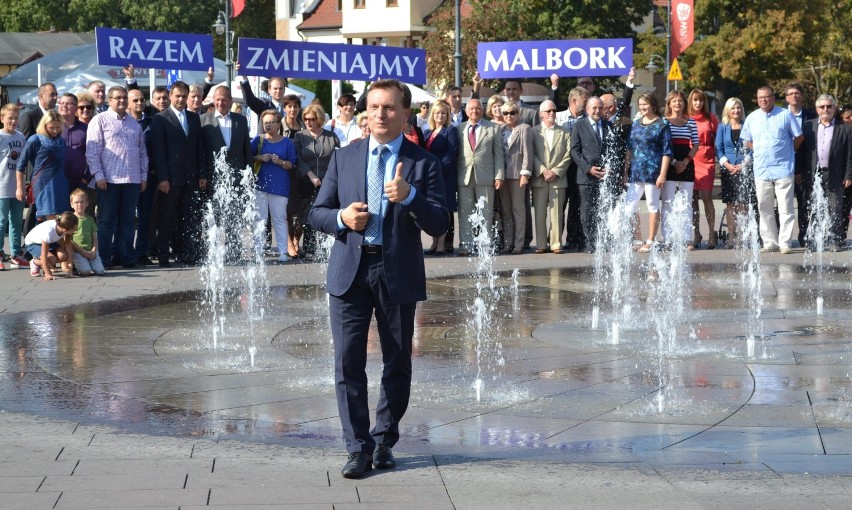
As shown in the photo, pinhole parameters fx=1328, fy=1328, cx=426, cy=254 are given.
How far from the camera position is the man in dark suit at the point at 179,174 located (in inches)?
628

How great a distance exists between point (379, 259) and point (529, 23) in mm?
47128

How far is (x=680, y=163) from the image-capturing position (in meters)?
17.2

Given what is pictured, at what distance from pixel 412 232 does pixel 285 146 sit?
10.3 m

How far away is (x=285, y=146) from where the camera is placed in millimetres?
16766

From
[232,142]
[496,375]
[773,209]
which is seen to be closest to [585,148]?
[773,209]

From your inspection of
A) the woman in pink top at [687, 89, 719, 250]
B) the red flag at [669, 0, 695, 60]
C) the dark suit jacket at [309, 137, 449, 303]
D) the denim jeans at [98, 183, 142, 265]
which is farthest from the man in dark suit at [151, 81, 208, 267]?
the red flag at [669, 0, 695, 60]

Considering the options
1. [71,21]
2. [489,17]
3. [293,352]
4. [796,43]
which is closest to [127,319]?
[293,352]

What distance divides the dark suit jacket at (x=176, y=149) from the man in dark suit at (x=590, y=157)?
15.6ft

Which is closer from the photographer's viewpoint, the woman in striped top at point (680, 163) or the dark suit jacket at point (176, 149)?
the dark suit jacket at point (176, 149)

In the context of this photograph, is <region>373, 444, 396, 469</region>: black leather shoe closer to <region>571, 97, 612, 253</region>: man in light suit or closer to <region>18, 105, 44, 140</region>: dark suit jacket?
<region>571, 97, 612, 253</region>: man in light suit

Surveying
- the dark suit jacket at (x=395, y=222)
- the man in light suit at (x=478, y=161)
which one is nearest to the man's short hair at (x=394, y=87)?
the dark suit jacket at (x=395, y=222)

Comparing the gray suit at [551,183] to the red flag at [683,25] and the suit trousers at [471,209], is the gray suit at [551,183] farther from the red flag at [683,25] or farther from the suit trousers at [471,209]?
the red flag at [683,25]

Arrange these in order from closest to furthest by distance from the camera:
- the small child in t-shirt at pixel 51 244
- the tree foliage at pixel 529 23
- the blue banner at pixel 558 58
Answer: the small child in t-shirt at pixel 51 244, the blue banner at pixel 558 58, the tree foliage at pixel 529 23

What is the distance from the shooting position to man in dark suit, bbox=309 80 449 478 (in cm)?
653
